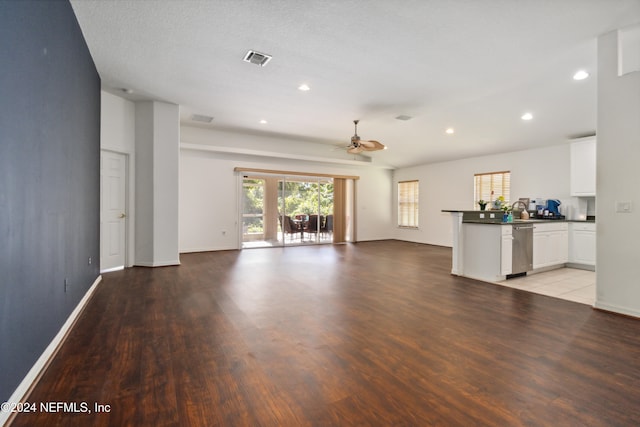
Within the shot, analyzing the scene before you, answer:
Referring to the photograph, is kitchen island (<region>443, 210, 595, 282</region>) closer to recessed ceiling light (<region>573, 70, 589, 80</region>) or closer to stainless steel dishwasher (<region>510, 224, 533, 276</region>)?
stainless steel dishwasher (<region>510, 224, 533, 276</region>)

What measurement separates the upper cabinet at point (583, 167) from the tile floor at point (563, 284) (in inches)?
62.6

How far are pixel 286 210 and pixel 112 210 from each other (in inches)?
179

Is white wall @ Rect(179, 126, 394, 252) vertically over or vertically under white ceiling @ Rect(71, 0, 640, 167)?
under

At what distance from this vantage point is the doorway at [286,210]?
28.0 ft

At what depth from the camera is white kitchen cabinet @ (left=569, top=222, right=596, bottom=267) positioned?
565 centimetres

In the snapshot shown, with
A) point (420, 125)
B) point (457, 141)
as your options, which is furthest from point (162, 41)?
point (457, 141)

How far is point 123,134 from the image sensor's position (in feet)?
17.9

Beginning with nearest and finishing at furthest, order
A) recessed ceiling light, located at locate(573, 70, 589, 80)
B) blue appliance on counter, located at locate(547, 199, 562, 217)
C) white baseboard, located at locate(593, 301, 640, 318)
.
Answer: white baseboard, located at locate(593, 301, 640, 318) < recessed ceiling light, located at locate(573, 70, 589, 80) < blue appliance on counter, located at locate(547, 199, 562, 217)

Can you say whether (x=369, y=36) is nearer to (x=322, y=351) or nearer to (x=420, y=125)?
(x=322, y=351)

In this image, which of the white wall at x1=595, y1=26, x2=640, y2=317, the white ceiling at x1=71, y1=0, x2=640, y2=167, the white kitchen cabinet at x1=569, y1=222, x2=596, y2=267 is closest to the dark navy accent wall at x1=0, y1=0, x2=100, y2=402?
the white ceiling at x1=71, y1=0, x2=640, y2=167

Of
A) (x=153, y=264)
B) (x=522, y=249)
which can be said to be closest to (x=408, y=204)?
(x=522, y=249)

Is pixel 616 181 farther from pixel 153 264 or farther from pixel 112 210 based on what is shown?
pixel 112 210

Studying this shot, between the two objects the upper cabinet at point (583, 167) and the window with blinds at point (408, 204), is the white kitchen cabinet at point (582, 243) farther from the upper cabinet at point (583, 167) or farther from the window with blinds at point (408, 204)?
the window with blinds at point (408, 204)

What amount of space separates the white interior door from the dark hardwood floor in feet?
4.48
